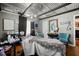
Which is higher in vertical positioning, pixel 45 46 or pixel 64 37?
pixel 64 37

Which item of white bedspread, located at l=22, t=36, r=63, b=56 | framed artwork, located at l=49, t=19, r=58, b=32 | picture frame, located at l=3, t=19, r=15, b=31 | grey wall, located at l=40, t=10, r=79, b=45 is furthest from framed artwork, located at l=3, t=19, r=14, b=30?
framed artwork, located at l=49, t=19, r=58, b=32

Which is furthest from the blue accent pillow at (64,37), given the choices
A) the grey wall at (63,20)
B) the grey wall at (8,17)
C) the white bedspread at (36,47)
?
the grey wall at (8,17)

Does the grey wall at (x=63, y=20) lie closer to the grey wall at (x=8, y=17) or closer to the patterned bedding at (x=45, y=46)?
the patterned bedding at (x=45, y=46)

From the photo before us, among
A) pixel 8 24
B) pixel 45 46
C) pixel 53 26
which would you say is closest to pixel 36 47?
pixel 45 46

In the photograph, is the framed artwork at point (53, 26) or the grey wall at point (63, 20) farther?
the framed artwork at point (53, 26)

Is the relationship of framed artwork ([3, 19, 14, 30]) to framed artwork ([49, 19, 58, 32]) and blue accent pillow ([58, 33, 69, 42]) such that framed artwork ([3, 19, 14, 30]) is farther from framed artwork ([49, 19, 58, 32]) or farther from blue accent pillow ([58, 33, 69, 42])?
blue accent pillow ([58, 33, 69, 42])

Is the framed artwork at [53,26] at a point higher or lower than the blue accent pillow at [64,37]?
higher

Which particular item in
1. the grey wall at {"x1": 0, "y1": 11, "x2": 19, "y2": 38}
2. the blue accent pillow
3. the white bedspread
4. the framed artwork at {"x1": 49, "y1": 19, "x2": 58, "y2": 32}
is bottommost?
the white bedspread

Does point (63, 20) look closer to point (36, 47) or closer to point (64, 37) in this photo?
point (64, 37)

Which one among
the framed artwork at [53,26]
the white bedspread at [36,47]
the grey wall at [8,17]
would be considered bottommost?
the white bedspread at [36,47]

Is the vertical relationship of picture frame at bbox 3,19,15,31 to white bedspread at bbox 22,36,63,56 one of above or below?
above

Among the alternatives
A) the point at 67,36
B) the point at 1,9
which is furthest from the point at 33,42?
the point at 1,9


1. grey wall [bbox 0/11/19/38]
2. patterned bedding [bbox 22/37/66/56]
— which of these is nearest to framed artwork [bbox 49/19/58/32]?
patterned bedding [bbox 22/37/66/56]

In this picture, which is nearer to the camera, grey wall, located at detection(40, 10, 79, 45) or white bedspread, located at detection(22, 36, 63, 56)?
grey wall, located at detection(40, 10, 79, 45)
